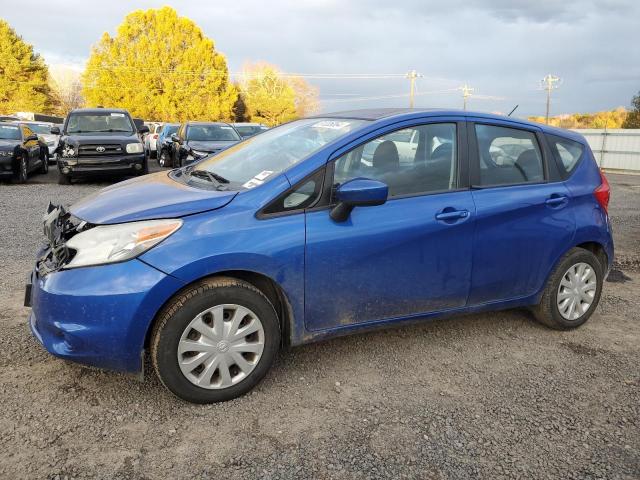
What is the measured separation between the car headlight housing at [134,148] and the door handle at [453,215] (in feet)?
35.5

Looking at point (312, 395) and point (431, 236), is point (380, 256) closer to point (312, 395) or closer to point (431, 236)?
point (431, 236)

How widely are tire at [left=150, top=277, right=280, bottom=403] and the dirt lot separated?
13cm

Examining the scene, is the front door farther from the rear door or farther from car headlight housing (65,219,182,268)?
car headlight housing (65,219,182,268)

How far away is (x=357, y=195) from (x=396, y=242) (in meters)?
0.44

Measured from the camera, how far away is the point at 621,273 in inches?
234

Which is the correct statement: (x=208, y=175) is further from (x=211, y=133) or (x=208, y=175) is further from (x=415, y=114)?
(x=211, y=133)

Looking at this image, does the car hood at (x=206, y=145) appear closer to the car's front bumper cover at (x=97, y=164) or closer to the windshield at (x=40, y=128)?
the car's front bumper cover at (x=97, y=164)

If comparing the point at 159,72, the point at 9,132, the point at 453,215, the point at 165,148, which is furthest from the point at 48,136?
the point at 159,72

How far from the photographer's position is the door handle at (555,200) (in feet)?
12.6

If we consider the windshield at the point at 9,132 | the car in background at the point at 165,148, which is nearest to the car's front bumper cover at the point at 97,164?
the windshield at the point at 9,132

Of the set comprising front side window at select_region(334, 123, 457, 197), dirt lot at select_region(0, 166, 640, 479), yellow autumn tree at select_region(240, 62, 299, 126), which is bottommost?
dirt lot at select_region(0, 166, 640, 479)

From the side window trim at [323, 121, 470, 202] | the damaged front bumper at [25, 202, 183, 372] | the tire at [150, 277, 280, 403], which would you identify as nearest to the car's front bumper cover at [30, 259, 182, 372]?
the damaged front bumper at [25, 202, 183, 372]

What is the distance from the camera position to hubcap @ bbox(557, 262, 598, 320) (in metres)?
4.09

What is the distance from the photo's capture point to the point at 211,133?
1434 centimetres
